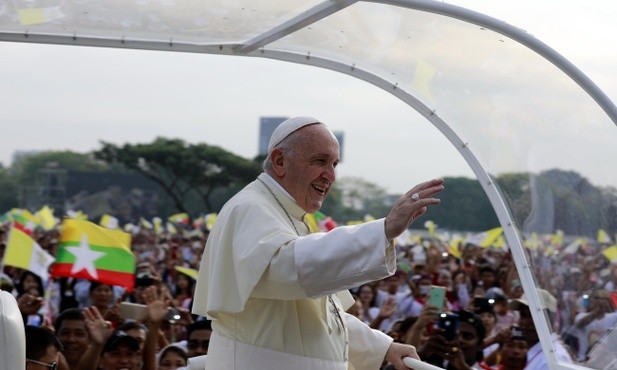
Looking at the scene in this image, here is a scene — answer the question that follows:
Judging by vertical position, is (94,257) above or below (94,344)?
above

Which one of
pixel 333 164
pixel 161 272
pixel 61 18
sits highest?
pixel 61 18

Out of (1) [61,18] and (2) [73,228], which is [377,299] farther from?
(1) [61,18]

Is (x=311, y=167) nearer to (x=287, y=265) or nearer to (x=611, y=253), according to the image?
(x=287, y=265)

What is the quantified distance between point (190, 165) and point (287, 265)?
6836cm

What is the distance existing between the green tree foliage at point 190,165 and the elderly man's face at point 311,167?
214ft

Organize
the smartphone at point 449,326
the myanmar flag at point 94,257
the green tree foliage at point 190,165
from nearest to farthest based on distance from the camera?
the smartphone at point 449,326, the myanmar flag at point 94,257, the green tree foliage at point 190,165

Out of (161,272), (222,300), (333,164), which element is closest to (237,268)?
(222,300)

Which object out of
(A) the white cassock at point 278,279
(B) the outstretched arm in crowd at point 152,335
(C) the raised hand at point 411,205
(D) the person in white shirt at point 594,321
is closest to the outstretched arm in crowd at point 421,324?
(B) the outstretched arm in crowd at point 152,335

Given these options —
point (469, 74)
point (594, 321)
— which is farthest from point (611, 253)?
point (469, 74)

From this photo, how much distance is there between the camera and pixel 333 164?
4891mm

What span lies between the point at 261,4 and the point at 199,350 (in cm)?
342

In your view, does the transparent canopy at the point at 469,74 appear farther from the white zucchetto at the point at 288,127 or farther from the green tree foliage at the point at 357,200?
the green tree foliage at the point at 357,200

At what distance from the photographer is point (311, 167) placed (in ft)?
15.9

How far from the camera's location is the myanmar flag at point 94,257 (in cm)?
1084
